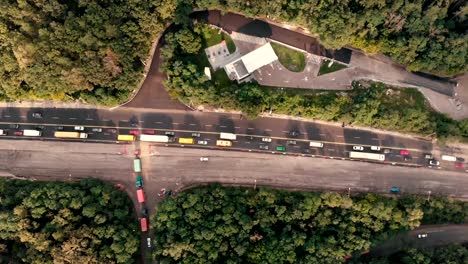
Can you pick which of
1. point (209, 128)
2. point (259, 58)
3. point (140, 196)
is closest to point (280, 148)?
point (209, 128)

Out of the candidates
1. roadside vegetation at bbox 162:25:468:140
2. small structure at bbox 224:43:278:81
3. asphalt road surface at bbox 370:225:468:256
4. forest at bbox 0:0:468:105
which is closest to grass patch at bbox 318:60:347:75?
forest at bbox 0:0:468:105

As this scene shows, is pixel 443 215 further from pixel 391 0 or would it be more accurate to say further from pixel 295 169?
pixel 391 0

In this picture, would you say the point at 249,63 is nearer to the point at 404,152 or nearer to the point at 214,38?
the point at 214,38

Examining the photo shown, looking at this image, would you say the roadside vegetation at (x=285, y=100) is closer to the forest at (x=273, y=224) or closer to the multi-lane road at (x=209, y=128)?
the multi-lane road at (x=209, y=128)

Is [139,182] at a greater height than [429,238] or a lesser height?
greater

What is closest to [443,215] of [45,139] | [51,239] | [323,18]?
[323,18]
